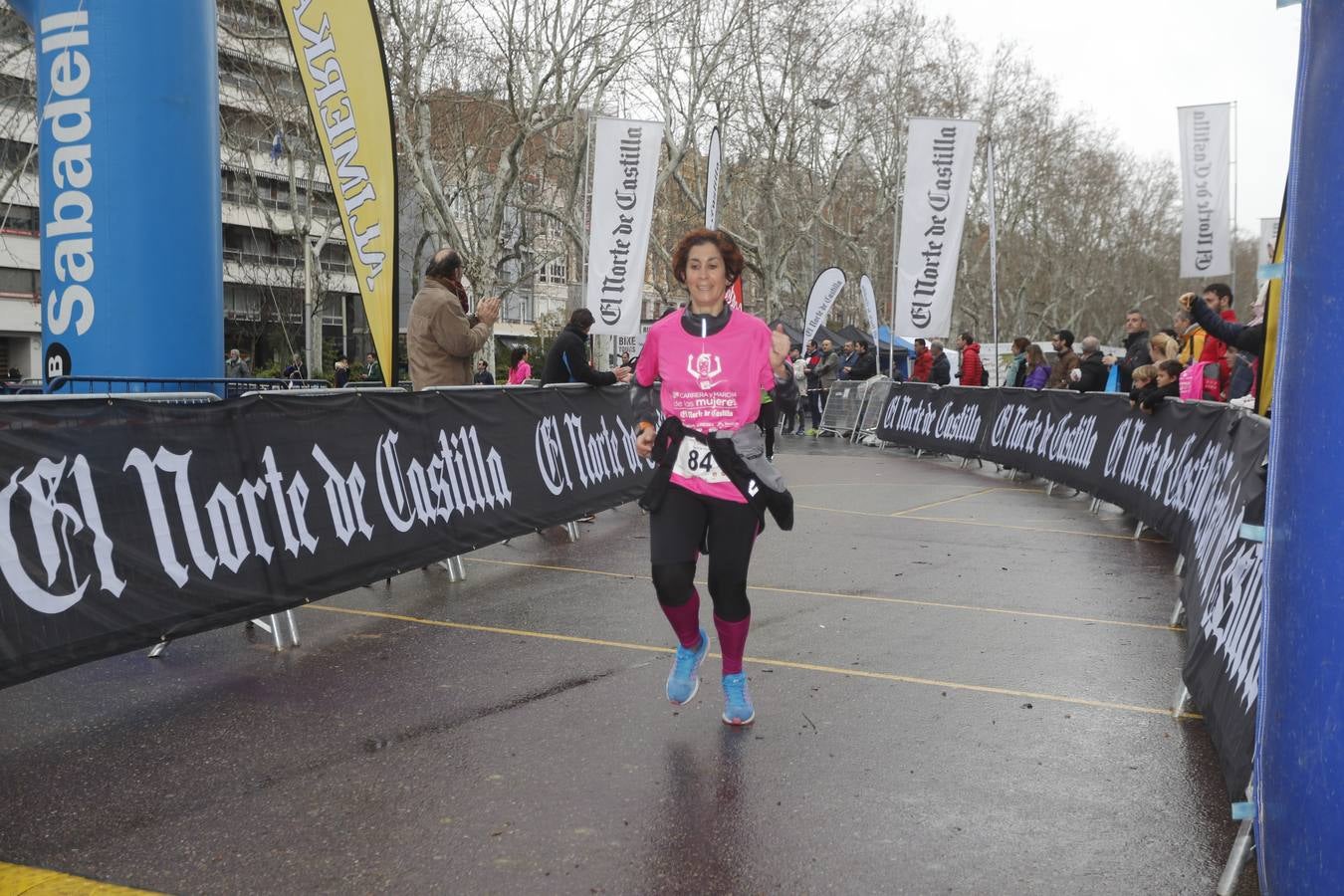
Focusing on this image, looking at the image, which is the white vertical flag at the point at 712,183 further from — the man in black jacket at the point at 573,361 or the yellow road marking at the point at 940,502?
the man in black jacket at the point at 573,361

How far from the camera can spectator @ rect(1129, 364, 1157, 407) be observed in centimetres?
1080

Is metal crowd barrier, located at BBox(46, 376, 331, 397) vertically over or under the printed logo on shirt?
under

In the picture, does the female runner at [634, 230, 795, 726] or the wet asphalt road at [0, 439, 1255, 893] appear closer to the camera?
the wet asphalt road at [0, 439, 1255, 893]

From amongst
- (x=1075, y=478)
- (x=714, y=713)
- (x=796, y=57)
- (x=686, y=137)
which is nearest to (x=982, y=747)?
(x=714, y=713)

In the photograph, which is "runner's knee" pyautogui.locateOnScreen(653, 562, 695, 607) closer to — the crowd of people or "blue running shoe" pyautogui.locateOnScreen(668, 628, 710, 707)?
"blue running shoe" pyautogui.locateOnScreen(668, 628, 710, 707)

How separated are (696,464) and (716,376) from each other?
35 centimetres

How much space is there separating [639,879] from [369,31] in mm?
6405

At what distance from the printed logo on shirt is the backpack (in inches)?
340

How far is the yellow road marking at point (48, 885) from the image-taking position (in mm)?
3234

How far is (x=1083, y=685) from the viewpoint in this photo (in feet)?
17.9

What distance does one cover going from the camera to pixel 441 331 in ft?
28.1

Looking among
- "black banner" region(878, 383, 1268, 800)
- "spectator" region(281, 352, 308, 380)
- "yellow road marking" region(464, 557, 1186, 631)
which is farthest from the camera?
"spectator" region(281, 352, 308, 380)

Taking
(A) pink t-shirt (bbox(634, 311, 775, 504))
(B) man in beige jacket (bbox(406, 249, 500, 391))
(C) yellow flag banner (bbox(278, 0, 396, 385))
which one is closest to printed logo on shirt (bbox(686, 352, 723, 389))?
(A) pink t-shirt (bbox(634, 311, 775, 504))

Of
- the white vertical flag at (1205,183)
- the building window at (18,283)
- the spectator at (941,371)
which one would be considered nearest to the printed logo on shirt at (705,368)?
the spectator at (941,371)
